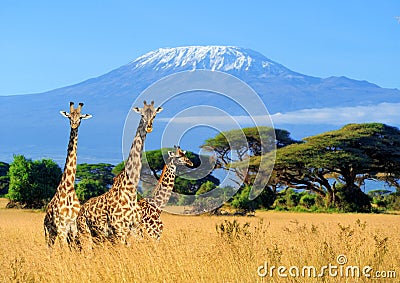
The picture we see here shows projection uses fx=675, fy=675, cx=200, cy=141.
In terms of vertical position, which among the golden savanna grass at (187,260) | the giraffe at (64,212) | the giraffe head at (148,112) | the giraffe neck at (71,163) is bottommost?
the golden savanna grass at (187,260)

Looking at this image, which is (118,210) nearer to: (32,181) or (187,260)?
(187,260)

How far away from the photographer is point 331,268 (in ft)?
26.2

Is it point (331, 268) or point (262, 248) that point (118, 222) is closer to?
point (262, 248)

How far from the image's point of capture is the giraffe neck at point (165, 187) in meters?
10.3

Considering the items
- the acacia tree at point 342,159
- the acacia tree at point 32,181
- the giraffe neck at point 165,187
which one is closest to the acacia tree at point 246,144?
the acacia tree at point 342,159

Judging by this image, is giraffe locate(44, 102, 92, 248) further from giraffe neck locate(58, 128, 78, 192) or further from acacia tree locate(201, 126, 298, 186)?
acacia tree locate(201, 126, 298, 186)

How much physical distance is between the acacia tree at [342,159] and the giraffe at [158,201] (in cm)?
2868

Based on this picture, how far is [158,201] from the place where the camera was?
33.8ft

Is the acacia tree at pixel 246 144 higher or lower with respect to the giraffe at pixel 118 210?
higher

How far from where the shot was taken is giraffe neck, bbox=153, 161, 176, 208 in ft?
33.8

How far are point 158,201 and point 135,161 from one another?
Answer: 1102mm

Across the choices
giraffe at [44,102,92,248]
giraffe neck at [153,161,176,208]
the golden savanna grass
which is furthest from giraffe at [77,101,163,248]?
giraffe neck at [153,161,176,208]

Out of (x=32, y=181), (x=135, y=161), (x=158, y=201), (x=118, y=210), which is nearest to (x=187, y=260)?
(x=118, y=210)

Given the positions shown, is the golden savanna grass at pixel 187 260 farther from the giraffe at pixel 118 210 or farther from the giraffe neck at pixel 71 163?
the giraffe neck at pixel 71 163
